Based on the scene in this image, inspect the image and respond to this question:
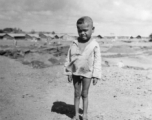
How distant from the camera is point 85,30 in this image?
2416mm

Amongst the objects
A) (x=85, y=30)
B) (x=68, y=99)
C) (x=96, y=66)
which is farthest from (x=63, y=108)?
(x=85, y=30)

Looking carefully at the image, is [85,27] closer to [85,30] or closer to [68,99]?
[85,30]

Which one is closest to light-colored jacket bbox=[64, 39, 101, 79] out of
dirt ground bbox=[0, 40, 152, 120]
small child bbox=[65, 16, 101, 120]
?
small child bbox=[65, 16, 101, 120]

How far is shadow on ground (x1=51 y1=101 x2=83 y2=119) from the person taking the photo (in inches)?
122

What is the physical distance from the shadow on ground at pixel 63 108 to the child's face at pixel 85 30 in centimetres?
145

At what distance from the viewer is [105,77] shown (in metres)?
5.80

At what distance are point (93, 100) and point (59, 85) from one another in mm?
1539

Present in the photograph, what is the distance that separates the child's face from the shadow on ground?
57.2 inches

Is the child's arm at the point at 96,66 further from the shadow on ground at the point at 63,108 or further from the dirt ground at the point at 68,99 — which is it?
the shadow on ground at the point at 63,108

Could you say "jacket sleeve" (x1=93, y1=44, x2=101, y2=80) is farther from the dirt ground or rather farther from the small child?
the dirt ground

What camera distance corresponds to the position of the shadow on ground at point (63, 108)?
311cm

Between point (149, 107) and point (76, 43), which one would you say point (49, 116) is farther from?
point (149, 107)

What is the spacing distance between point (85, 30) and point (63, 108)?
1.69m

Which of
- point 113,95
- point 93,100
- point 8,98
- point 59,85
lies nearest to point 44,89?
point 59,85
